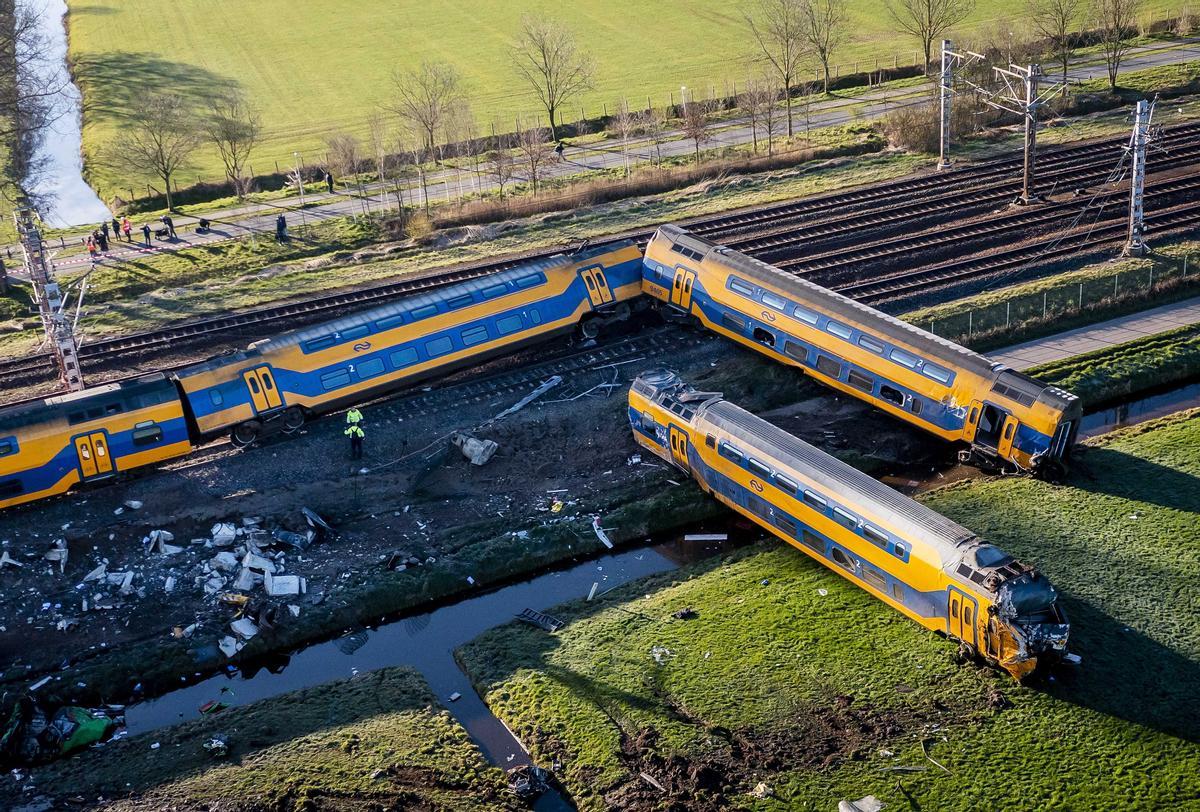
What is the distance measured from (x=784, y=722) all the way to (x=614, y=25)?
296 feet

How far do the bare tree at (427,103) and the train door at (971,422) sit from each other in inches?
1791

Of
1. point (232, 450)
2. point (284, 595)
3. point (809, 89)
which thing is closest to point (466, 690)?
point (284, 595)

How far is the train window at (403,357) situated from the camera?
42875 mm

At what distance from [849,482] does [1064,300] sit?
20.8 metres

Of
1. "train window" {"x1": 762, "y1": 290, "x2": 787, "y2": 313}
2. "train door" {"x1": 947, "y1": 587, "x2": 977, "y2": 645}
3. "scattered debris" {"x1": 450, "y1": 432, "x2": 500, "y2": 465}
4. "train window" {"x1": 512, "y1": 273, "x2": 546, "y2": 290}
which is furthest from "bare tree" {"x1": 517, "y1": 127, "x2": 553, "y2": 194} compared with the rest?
"train door" {"x1": 947, "y1": 587, "x2": 977, "y2": 645}

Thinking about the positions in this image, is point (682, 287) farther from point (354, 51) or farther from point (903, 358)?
point (354, 51)

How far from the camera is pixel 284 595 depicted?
33875 mm

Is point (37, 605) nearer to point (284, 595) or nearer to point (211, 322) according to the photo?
point (284, 595)

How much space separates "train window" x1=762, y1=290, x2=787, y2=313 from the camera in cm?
4303

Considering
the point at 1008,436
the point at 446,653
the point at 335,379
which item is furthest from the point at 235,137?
the point at 1008,436

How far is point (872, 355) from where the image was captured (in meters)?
39.9

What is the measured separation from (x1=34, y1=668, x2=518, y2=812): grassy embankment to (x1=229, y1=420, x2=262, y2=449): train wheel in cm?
1324

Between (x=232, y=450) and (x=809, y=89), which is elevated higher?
(x=809, y=89)

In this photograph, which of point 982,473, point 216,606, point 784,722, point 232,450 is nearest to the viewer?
point 784,722
